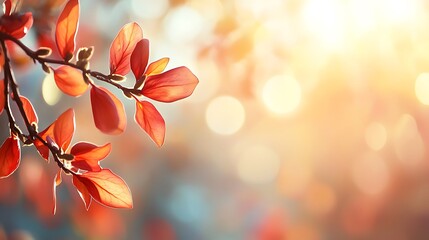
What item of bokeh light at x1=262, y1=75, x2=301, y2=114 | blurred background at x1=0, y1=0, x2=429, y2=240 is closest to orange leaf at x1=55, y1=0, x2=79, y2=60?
blurred background at x1=0, y1=0, x2=429, y2=240

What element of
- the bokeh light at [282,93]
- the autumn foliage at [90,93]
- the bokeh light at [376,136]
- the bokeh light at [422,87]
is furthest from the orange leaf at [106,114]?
the bokeh light at [376,136]

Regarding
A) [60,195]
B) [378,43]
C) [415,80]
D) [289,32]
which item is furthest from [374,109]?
[60,195]

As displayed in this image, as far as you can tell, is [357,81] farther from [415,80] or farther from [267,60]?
[267,60]

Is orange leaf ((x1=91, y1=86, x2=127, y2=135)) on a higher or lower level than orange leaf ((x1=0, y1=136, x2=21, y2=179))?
higher

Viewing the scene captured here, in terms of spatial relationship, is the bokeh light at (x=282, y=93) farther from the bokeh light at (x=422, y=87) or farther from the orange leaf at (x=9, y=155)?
the orange leaf at (x=9, y=155)

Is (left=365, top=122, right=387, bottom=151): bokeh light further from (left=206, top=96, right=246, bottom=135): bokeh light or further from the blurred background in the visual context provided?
(left=206, top=96, right=246, bottom=135): bokeh light

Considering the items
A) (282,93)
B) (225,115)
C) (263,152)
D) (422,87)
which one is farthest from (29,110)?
(263,152)

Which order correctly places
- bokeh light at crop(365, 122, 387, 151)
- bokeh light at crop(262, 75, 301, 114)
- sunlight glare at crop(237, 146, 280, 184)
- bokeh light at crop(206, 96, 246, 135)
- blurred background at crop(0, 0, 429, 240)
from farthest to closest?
sunlight glare at crop(237, 146, 280, 184)
bokeh light at crop(206, 96, 246, 135)
bokeh light at crop(365, 122, 387, 151)
bokeh light at crop(262, 75, 301, 114)
blurred background at crop(0, 0, 429, 240)
